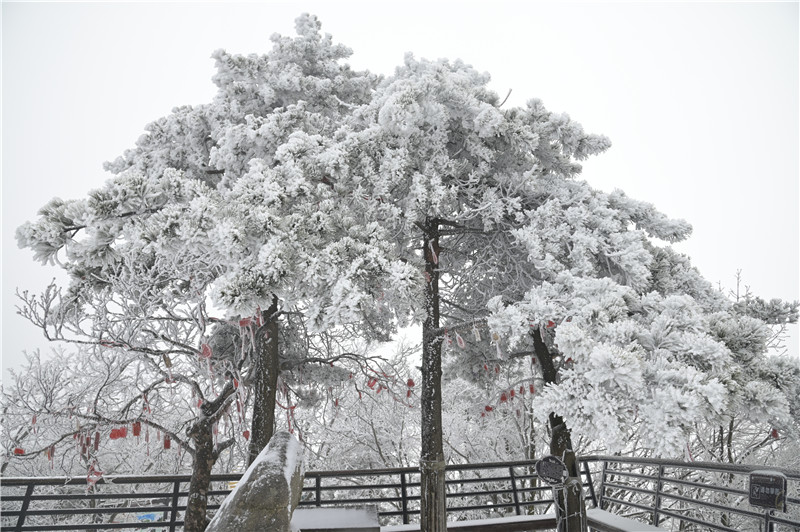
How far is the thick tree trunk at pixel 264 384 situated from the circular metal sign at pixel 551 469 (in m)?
3.83

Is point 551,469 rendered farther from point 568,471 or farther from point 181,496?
point 181,496

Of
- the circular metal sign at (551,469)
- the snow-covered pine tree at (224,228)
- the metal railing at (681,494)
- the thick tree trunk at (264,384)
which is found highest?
the snow-covered pine tree at (224,228)

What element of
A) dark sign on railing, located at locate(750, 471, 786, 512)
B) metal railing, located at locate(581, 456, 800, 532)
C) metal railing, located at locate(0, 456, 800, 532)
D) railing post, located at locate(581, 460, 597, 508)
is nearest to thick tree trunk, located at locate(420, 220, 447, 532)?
metal railing, located at locate(0, 456, 800, 532)

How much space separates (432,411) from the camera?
721 cm

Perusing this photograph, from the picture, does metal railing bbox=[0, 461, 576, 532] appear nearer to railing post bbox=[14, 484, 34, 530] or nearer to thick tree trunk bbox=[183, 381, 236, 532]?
railing post bbox=[14, 484, 34, 530]

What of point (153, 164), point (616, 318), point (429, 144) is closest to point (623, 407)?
point (616, 318)

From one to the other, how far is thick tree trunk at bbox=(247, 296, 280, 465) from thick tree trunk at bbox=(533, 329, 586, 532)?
4213mm

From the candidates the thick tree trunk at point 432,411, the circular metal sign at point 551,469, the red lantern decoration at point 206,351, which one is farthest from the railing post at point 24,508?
the circular metal sign at point 551,469

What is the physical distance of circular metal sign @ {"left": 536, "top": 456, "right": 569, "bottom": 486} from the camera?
5.64 m

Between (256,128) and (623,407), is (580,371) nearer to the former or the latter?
(623,407)

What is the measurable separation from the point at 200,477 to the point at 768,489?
703 cm

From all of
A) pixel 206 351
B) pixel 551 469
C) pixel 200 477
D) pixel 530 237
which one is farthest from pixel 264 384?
pixel 530 237

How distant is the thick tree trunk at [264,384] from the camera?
6754 millimetres

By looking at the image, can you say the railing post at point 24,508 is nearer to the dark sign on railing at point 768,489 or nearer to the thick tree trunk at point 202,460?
the thick tree trunk at point 202,460
